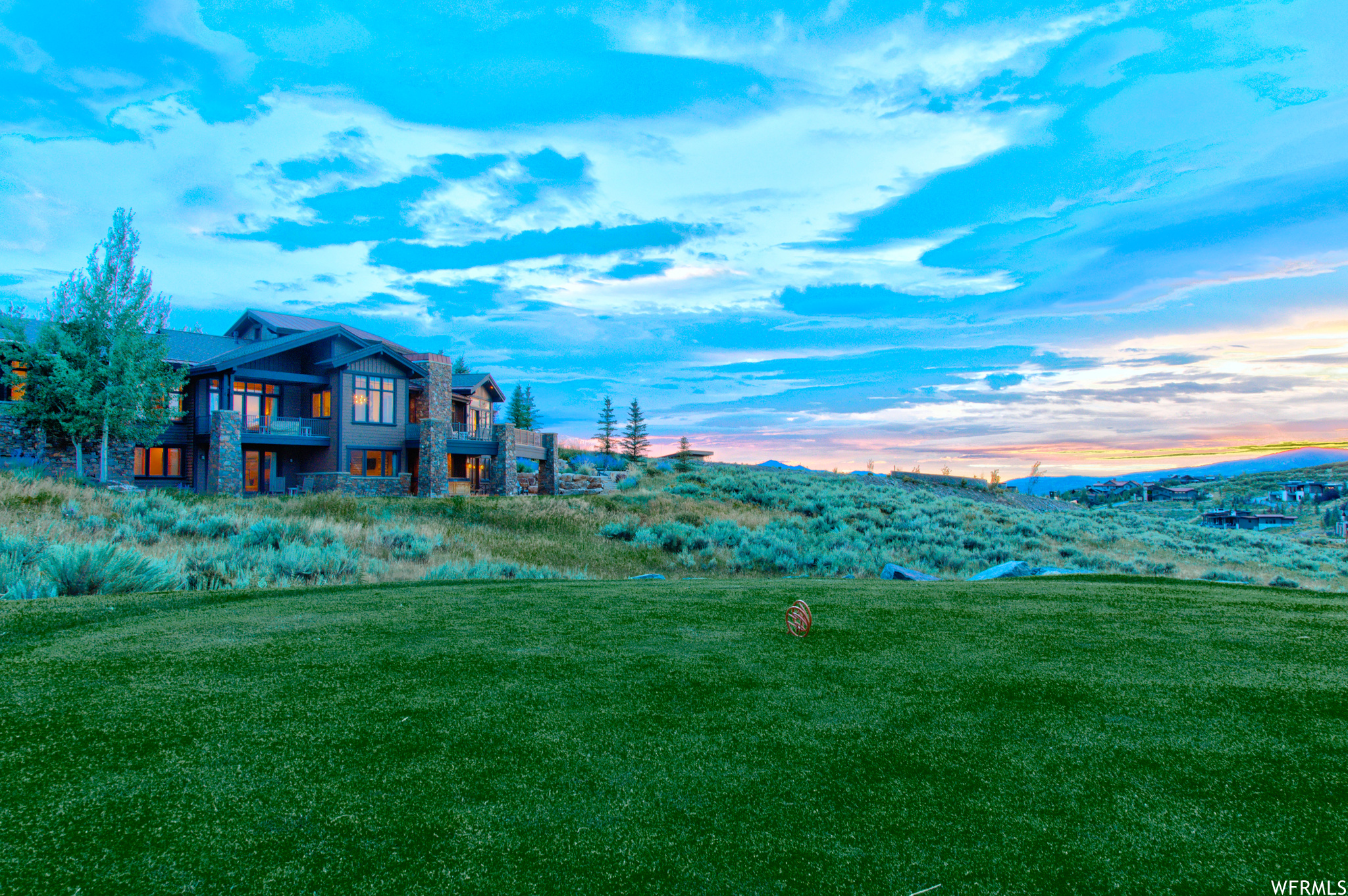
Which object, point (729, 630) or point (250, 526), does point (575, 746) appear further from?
point (250, 526)

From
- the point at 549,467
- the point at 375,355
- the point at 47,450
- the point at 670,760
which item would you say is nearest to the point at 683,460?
the point at 549,467

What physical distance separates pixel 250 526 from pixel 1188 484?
223ft

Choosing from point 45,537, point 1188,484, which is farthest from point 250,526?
point 1188,484

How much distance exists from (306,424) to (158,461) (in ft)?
20.1

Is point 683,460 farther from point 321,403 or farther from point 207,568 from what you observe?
point 207,568

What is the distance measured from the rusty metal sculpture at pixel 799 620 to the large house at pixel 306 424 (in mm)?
27147

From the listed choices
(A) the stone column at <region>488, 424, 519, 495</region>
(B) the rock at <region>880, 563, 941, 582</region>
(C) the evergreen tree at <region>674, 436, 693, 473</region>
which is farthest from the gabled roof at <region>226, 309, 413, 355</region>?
(B) the rock at <region>880, 563, 941, 582</region>

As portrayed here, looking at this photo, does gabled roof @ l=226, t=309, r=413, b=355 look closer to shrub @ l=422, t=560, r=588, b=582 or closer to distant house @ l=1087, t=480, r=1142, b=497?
shrub @ l=422, t=560, r=588, b=582

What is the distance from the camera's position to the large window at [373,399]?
30392mm

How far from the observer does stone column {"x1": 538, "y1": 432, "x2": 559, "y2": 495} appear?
35688 mm

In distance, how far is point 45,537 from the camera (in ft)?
36.0

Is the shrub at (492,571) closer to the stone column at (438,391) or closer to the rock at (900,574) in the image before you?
the rock at (900,574)

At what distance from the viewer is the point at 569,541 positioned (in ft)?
64.1

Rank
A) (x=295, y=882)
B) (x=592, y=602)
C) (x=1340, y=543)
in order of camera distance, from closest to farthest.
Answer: (x=295, y=882) < (x=592, y=602) < (x=1340, y=543)
